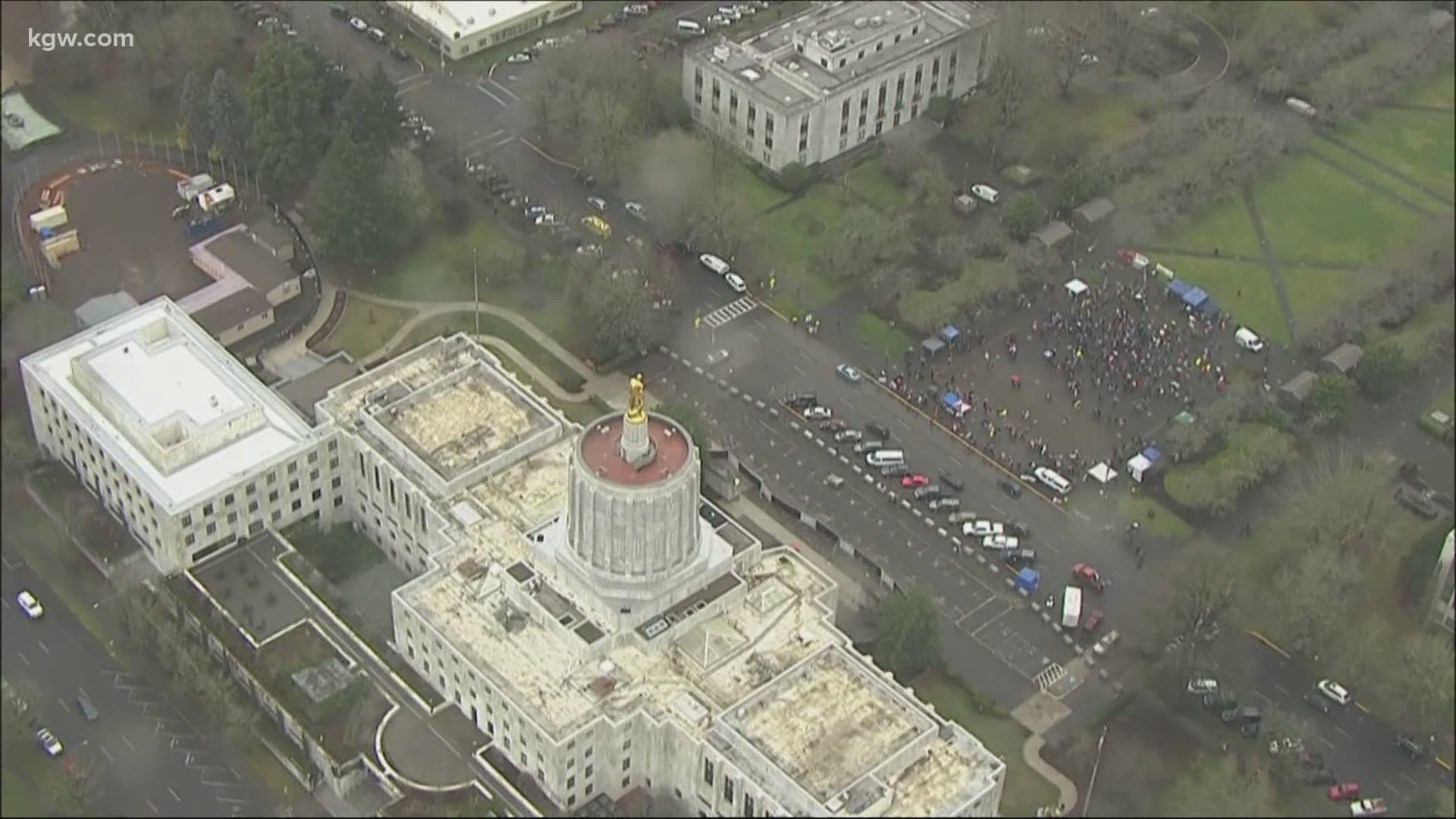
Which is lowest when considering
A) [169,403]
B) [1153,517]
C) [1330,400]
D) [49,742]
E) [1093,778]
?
[1153,517]

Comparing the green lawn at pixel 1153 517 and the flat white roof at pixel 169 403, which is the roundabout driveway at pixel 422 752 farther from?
the green lawn at pixel 1153 517

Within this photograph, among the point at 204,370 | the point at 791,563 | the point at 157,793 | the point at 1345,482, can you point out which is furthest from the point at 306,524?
the point at 1345,482

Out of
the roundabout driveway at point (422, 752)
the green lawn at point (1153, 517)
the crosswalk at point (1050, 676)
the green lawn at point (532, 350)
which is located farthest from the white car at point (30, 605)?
the green lawn at point (1153, 517)

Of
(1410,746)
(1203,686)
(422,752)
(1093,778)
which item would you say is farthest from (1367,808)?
(422,752)

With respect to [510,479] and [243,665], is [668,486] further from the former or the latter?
[243,665]

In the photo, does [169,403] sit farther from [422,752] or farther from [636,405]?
[636,405]

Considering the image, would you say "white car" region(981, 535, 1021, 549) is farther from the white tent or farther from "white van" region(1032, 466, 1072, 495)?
the white tent

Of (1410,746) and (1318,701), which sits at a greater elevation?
(1410,746)
